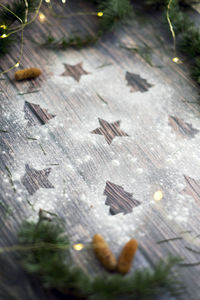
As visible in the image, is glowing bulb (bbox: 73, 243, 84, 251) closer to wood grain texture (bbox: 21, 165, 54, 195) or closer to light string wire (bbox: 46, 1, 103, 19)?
wood grain texture (bbox: 21, 165, 54, 195)

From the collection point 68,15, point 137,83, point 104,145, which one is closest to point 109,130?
point 104,145

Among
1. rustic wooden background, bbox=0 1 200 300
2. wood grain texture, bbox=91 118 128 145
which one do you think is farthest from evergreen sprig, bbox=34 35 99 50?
wood grain texture, bbox=91 118 128 145

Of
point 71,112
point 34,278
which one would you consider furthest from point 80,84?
point 34,278

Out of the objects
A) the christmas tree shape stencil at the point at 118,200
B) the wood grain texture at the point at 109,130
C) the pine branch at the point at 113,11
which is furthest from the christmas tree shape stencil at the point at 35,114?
the pine branch at the point at 113,11

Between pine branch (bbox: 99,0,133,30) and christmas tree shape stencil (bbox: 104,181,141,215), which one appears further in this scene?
pine branch (bbox: 99,0,133,30)

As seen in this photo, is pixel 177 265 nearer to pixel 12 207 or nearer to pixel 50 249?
pixel 50 249
